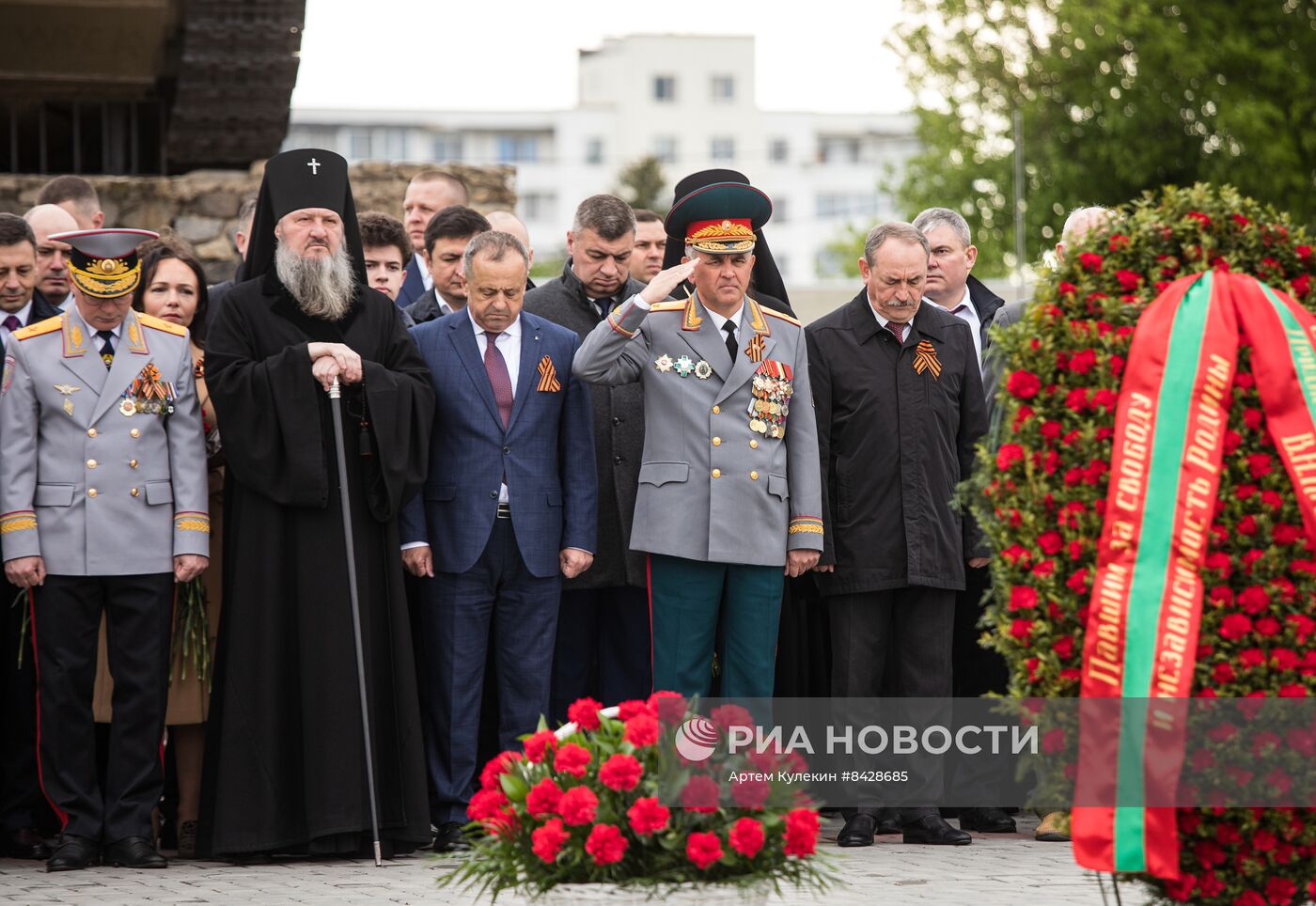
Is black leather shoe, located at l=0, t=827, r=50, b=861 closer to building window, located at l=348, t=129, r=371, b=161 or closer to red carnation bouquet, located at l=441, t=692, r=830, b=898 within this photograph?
red carnation bouquet, located at l=441, t=692, r=830, b=898

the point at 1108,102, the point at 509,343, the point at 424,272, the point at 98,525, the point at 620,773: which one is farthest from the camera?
the point at 1108,102

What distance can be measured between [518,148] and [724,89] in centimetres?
1013

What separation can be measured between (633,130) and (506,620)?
7741 cm

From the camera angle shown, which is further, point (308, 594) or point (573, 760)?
point (308, 594)

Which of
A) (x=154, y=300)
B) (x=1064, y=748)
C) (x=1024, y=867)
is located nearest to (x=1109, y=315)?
(x=1064, y=748)

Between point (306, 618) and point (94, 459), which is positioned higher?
point (94, 459)

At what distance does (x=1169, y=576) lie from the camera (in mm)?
4555

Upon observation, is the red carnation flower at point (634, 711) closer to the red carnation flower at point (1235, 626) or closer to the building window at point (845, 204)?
the red carnation flower at point (1235, 626)

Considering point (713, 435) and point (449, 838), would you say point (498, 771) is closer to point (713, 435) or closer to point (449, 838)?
point (449, 838)

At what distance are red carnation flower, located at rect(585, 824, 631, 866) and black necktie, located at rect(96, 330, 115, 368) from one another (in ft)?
10.4

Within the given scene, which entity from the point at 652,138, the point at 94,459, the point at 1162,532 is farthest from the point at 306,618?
the point at 652,138

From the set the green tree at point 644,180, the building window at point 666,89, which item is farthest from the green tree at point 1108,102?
the building window at point 666,89

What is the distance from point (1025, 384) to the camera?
4.84 m

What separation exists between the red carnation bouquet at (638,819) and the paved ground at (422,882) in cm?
98
